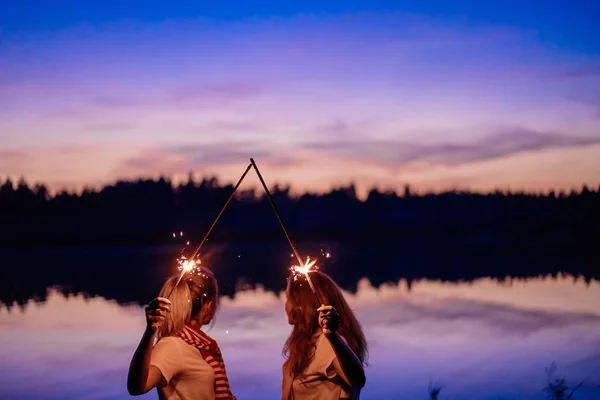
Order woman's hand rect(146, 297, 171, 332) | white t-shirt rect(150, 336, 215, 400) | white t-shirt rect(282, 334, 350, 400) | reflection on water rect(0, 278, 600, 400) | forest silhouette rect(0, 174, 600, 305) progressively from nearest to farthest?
woman's hand rect(146, 297, 171, 332)
white t-shirt rect(150, 336, 215, 400)
white t-shirt rect(282, 334, 350, 400)
reflection on water rect(0, 278, 600, 400)
forest silhouette rect(0, 174, 600, 305)

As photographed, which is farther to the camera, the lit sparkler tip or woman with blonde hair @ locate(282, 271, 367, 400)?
the lit sparkler tip

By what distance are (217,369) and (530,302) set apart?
21324mm

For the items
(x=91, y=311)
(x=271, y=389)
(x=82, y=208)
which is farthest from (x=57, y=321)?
(x=82, y=208)

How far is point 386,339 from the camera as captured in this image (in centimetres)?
1692

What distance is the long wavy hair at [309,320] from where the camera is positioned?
3.86m

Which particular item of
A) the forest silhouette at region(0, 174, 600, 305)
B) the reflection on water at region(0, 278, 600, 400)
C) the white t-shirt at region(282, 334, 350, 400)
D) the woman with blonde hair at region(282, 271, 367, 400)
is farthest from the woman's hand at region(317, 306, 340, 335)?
the forest silhouette at region(0, 174, 600, 305)

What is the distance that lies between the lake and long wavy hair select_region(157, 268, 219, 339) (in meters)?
7.11

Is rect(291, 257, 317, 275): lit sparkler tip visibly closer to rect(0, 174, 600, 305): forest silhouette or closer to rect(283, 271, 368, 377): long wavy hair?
rect(283, 271, 368, 377): long wavy hair

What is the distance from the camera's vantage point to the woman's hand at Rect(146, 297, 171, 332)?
3.40 meters

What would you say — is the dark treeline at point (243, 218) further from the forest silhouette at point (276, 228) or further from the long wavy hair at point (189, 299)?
the long wavy hair at point (189, 299)

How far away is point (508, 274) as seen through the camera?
115 ft

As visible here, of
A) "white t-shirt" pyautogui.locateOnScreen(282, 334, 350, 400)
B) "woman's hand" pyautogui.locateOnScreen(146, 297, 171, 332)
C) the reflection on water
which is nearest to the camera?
"woman's hand" pyautogui.locateOnScreen(146, 297, 171, 332)

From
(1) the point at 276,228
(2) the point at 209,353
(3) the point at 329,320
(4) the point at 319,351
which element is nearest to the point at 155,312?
(2) the point at 209,353

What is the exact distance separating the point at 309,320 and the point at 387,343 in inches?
500
